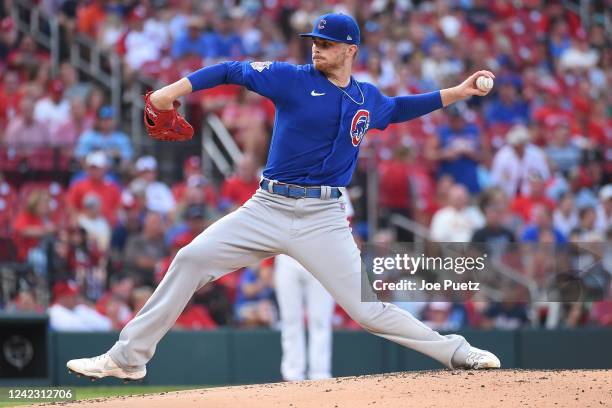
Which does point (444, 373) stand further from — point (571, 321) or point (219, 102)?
point (219, 102)

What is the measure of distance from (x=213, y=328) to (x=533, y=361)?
3036 millimetres

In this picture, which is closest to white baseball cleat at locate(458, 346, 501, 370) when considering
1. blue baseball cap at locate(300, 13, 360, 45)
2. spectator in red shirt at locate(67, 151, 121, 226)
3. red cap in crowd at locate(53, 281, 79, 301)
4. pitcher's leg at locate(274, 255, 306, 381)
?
blue baseball cap at locate(300, 13, 360, 45)

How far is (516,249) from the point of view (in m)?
12.6

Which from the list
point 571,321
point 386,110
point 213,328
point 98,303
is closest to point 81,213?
point 98,303

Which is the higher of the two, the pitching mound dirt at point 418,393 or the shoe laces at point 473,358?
the shoe laces at point 473,358

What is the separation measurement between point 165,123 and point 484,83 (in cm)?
180

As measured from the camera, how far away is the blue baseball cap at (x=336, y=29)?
662 cm

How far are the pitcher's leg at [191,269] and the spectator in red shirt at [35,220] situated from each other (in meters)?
5.37

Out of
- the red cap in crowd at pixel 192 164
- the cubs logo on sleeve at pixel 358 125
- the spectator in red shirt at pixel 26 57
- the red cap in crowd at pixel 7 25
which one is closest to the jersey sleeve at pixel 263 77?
the cubs logo on sleeve at pixel 358 125

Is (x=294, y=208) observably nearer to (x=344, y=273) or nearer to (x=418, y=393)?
(x=344, y=273)

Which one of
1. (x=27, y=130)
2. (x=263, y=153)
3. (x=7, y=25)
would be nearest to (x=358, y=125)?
(x=263, y=153)

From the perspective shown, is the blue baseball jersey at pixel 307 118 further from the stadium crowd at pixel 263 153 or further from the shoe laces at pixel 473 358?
the stadium crowd at pixel 263 153

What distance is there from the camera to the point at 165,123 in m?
6.50

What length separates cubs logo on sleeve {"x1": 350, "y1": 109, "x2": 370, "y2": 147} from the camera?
673cm
